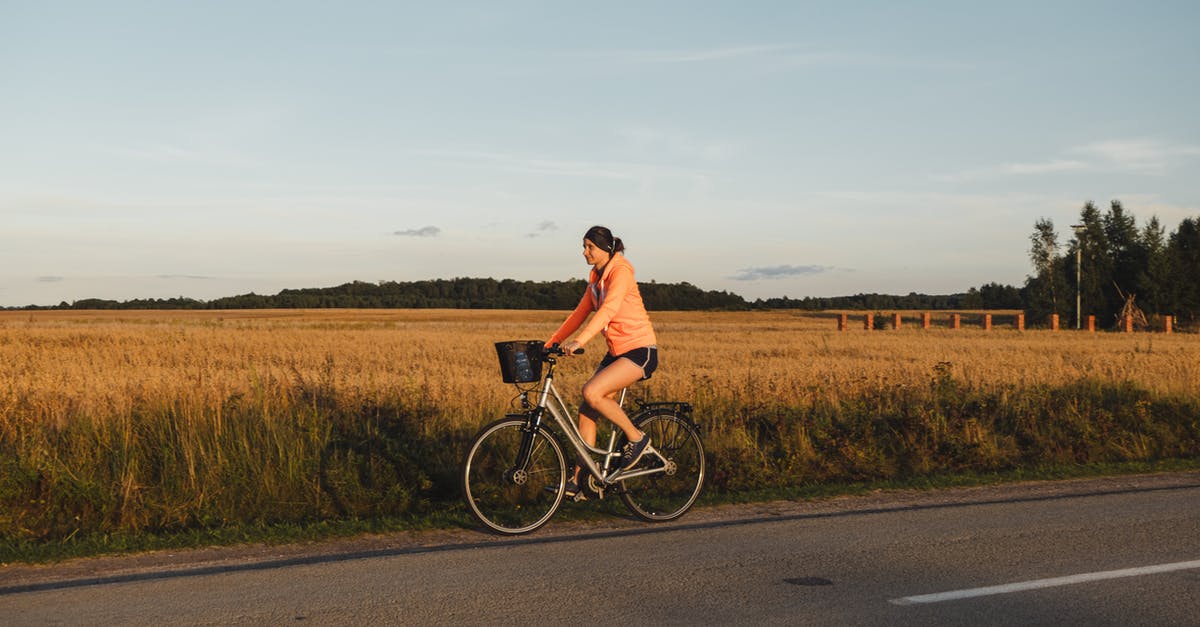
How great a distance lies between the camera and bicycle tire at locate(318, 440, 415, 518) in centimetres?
847

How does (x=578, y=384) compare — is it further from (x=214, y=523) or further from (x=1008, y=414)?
(x=214, y=523)

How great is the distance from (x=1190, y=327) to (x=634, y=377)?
71.5 metres

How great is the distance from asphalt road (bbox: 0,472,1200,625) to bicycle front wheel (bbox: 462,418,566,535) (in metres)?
0.18

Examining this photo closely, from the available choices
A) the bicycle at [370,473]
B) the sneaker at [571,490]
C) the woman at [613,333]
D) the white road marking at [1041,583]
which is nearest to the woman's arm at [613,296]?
the woman at [613,333]

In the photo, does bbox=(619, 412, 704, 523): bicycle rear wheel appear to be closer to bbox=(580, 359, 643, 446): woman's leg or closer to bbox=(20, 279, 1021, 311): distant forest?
bbox=(580, 359, 643, 446): woman's leg

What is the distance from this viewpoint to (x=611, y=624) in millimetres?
5082

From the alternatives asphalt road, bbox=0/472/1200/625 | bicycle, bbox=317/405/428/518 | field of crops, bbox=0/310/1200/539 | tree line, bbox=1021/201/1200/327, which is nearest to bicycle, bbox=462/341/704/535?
asphalt road, bbox=0/472/1200/625

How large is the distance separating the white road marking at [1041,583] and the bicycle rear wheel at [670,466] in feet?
9.01

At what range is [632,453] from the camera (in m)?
8.09

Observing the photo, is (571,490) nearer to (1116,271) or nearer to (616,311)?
(616,311)

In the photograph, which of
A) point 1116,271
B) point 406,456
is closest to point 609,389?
point 406,456

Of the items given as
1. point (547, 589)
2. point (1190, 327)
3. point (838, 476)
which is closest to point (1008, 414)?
point (838, 476)

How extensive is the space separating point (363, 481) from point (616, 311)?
275 centimetres

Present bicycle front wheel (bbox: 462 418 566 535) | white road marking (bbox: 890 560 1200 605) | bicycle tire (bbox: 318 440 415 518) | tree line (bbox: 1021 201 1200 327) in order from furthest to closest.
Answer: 1. tree line (bbox: 1021 201 1200 327)
2. bicycle tire (bbox: 318 440 415 518)
3. bicycle front wheel (bbox: 462 418 566 535)
4. white road marking (bbox: 890 560 1200 605)
